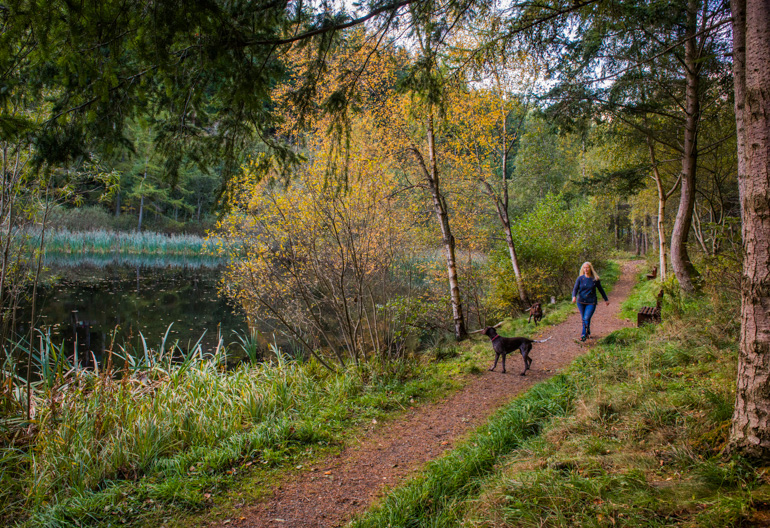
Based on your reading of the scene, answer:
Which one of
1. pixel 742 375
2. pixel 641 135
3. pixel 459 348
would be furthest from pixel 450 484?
pixel 641 135

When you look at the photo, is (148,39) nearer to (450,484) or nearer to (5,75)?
(5,75)

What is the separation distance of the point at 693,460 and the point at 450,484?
1632mm

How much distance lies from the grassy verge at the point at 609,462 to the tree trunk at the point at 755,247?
0.82 ft

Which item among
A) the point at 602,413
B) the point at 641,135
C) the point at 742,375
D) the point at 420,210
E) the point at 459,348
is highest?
the point at 641,135

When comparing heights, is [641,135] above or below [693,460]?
above

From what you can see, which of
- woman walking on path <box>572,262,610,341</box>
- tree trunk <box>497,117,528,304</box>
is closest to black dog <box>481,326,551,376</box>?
woman walking on path <box>572,262,610,341</box>

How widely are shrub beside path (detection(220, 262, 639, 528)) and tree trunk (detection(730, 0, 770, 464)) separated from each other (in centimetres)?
242

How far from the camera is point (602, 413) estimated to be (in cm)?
354

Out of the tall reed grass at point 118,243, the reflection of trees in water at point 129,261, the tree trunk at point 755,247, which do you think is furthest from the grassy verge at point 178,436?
the reflection of trees in water at point 129,261

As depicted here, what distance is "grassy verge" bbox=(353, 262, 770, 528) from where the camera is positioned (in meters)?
2.19

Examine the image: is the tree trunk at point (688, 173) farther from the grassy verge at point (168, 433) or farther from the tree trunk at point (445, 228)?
the grassy verge at point (168, 433)

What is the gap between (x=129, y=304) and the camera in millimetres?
14328

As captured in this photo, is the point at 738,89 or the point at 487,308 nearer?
the point at 738,89

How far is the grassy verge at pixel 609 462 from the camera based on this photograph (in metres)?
2.19
